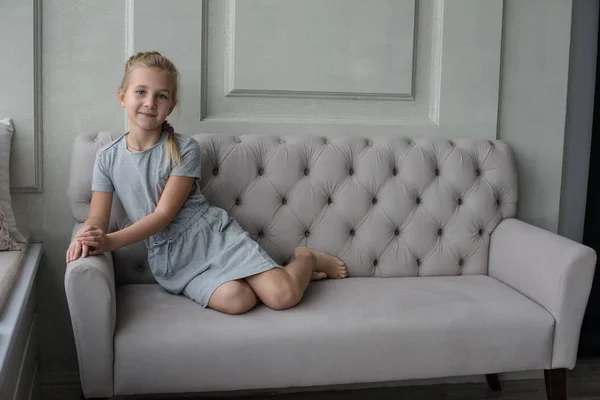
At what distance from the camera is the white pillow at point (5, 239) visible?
6.55ft

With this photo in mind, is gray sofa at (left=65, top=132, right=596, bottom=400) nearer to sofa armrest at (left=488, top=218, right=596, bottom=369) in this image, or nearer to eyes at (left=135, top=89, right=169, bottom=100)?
sofa armrest at (left=488, top=218, right=596, bottom=369)

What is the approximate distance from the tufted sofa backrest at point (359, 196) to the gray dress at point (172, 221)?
11 centimetres

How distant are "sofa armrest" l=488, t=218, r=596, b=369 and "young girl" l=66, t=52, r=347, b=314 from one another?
2.27ft

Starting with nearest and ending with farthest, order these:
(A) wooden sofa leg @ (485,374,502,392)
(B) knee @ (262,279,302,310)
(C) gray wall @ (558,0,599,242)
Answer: (B) knee @ (262,279,302,310), (A) wooden sofa leg @ (485,374,502,392), (C) gray wall @ (558,0,599,242)

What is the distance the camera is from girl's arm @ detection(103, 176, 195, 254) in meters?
1.90

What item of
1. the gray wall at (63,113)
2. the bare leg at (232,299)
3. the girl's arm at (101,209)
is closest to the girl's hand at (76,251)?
the girl's arm at (101,209)

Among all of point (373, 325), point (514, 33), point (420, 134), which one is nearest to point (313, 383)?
point (373, 325)

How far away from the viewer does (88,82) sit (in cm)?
229

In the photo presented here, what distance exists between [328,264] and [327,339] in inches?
17.6

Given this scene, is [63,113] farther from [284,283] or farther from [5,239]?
[284,283]

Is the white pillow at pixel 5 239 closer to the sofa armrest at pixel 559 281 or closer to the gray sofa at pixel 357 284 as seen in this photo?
the gray sofa at pixel 357 284

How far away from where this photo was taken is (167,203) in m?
1.98

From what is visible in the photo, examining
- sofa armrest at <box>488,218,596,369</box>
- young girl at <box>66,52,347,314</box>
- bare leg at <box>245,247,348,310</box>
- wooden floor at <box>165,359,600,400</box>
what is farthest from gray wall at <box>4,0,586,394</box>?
sofa armrest at <box>488,218,596,369</box>

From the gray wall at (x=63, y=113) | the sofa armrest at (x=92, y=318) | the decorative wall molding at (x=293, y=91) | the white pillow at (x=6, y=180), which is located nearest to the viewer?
the sofa armrest at (x=92, y=318)
